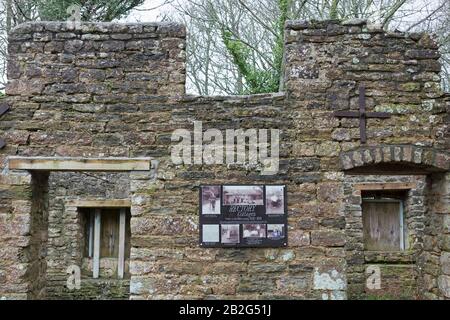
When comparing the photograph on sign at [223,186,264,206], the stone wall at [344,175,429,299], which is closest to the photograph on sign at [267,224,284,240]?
the photograph on sign at [223,186,264,206]

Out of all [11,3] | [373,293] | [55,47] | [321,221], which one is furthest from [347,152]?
[11,3]

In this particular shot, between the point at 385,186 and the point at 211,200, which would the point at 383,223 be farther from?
the point at 211,200

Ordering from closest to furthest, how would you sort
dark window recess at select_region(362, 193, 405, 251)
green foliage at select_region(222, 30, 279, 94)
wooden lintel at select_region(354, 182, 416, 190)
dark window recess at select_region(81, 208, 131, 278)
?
wooden lintel at select_region(354, 182, 416, 190), dark window recess at select_region(362, 193, 405, 251), dark window recess at select_region(81, 208, 131, 278), green foliage at select_region(222, 30, 279, 94)

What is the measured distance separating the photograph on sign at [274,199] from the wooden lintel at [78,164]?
1265 mm

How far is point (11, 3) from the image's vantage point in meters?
10.9

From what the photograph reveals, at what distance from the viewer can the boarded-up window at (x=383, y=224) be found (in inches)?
358

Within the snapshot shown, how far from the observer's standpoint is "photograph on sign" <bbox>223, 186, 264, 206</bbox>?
4844 millimetres

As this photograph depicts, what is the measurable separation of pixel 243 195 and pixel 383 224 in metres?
5.29

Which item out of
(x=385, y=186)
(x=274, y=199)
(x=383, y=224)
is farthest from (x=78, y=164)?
(x=383, y=224)

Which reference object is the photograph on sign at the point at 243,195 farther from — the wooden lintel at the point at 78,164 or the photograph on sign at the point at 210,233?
the wooden lintel at the point at 78,164

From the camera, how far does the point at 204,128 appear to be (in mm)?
4949

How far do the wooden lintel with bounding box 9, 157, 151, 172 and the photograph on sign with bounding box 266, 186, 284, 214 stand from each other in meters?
1.26

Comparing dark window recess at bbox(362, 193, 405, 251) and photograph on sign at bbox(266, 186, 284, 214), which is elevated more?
photograph on sign at bbox(266, 186, 284, 214)

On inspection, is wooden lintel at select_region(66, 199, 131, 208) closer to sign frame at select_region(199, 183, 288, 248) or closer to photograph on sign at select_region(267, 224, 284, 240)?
sign frame at select_region(199, 183, 288, 248)
